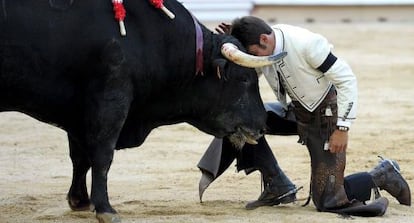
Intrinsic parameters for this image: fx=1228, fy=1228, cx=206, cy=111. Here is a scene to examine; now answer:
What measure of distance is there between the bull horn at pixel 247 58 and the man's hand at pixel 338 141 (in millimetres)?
550

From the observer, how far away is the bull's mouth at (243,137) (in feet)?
22.9

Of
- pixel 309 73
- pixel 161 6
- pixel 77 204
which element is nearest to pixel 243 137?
pixel 309 73

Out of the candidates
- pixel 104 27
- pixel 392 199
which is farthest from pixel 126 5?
pixel 392 199

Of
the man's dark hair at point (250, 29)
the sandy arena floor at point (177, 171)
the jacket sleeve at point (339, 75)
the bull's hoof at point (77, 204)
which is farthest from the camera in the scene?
the bull's hoof at point (77, 204)

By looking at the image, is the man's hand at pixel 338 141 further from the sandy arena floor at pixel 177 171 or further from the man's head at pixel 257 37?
the man's head at pixel 257 37

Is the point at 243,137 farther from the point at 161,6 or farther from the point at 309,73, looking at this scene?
the point at 161,6

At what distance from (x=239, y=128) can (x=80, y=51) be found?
1.12 metres

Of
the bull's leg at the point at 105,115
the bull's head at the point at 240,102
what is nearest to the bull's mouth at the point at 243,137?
the bull's head at the point at 240,102

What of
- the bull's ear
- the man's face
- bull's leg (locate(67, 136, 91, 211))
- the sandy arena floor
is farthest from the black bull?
the sandy arena floor

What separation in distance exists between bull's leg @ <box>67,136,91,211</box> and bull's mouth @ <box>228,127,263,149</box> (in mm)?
852

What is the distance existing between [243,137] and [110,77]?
1.00 m

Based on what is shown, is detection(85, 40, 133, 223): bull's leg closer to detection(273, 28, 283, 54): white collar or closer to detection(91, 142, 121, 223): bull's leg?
detection(91, 142, 121, 223): bull's leg

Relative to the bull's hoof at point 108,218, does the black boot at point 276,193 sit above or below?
below

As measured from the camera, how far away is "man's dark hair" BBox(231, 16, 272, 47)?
678 cm
